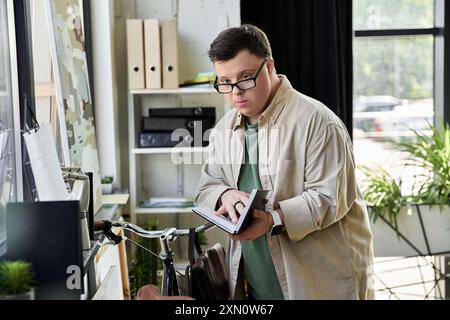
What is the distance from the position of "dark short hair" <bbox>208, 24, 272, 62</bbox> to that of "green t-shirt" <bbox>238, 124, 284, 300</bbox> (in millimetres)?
131

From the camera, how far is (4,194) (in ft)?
4.18

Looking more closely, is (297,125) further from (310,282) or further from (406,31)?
(406,31)

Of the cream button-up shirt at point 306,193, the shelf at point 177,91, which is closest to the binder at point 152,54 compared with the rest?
the shelf at point 177,91

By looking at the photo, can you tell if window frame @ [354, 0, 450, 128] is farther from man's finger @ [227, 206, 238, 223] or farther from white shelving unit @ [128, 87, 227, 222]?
man's finger @ [227, 206, 238, 223]

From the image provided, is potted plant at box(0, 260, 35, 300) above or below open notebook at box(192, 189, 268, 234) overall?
below

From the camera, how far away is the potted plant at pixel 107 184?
7.20 feet

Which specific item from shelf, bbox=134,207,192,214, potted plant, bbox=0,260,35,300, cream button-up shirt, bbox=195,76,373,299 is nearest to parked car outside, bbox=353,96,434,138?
shelf, bbox=134,207,192,214

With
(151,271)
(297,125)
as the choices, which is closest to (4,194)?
Answer: (297,125)

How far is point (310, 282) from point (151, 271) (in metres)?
1.11

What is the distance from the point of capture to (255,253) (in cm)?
113

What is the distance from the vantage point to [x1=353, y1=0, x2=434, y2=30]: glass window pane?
252 centimetres

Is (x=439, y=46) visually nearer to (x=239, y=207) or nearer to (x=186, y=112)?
(x=186, y=112)

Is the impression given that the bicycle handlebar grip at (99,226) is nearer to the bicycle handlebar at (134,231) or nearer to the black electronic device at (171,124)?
the bicycle handlebar at (134,231)
